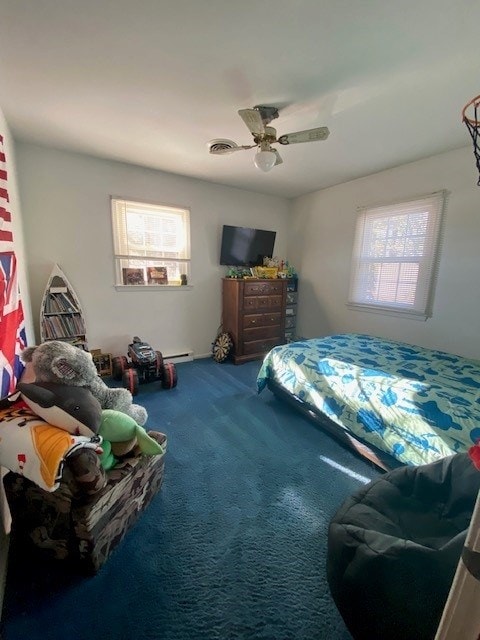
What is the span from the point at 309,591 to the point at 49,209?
3714mm

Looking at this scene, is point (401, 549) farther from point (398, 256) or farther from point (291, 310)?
point (291, 310)

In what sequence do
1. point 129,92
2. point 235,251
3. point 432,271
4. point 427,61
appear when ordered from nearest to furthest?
point 427,61 → point 129,92 → point 432,271 → point 235,251

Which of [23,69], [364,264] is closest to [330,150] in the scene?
[364,264]

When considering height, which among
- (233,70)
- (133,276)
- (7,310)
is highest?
(233,70)

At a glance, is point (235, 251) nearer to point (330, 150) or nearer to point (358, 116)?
point (330, 150)

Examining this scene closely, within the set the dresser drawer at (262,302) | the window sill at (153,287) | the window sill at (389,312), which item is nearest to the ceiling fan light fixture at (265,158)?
the dresser drawer at (262,302)

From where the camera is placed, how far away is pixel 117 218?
317 centimetres

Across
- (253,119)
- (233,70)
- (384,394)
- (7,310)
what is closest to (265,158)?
(253,119)

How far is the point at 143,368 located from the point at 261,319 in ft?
5.87

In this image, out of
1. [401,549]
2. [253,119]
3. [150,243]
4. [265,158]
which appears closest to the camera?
[401,549]

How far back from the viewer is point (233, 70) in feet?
5.24

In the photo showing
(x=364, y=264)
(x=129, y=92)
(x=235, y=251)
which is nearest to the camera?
(x=129, y=92)

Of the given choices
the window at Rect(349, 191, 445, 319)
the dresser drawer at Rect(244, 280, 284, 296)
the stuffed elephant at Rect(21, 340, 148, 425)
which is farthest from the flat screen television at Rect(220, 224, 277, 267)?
the stuffed elephant at Rect(21, 340, 148, 425)

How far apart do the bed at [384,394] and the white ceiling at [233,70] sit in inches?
76.8
